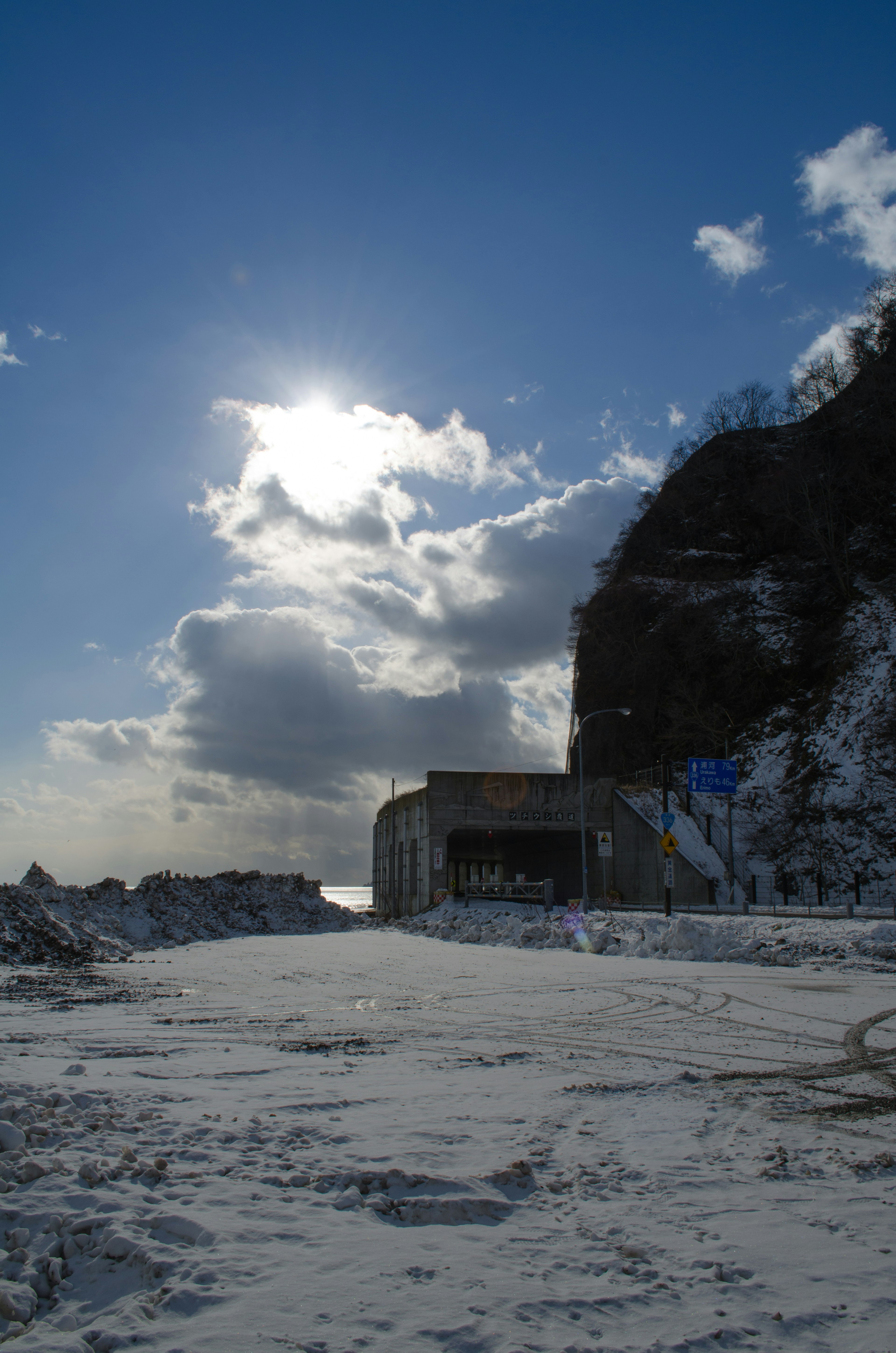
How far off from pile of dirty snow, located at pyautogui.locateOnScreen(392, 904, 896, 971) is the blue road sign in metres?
8.32

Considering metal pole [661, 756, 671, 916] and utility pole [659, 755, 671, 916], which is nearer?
metal pole [661, 756, 671, 916]

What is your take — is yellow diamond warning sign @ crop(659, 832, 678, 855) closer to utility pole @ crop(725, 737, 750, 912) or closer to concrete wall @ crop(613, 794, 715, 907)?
utility pole @ crop(725, 737, 750, 912)

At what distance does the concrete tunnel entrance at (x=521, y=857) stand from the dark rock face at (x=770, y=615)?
360 inches

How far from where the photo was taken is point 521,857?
211 feet

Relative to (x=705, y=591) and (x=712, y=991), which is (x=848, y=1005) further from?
(x=705, y=591)

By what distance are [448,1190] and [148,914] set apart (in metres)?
30.5

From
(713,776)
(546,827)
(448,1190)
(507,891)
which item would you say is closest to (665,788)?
(713,776)

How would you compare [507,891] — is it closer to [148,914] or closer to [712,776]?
[712,776]

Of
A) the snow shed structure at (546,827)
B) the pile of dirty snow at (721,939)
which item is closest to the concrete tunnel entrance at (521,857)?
the snow shed structure at (546,827)

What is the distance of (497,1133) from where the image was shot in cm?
555

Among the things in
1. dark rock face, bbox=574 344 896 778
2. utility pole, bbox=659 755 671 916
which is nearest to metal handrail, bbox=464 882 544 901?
utility pole, bbox=659 755 671 916

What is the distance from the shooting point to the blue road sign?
119 ft

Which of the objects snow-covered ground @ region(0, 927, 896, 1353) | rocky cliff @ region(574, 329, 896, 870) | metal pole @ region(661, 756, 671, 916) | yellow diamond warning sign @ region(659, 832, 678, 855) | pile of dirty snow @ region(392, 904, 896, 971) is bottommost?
pile of dirty snow @ region(392, 904, 896, 971)

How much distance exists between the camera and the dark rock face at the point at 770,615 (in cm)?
4638
